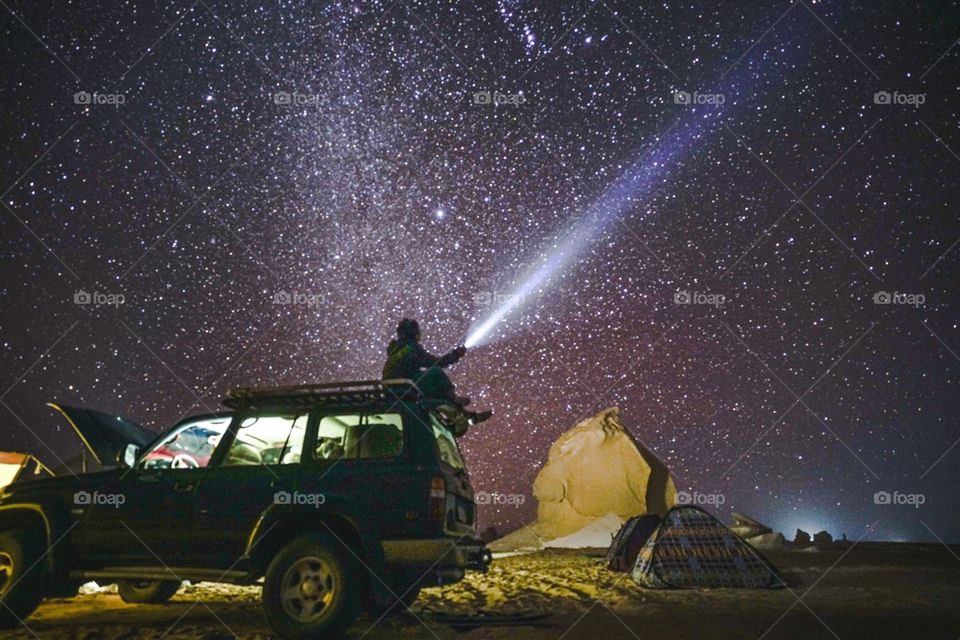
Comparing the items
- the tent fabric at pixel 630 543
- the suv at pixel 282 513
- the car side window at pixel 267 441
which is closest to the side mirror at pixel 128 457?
the suv at pixel 282 513

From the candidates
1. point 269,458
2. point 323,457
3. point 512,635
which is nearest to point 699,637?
point 512,635

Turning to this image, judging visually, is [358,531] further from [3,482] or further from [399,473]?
[3,482]

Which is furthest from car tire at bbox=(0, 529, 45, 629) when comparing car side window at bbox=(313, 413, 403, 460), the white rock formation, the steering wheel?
the white rock formation

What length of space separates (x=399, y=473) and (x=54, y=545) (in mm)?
3810

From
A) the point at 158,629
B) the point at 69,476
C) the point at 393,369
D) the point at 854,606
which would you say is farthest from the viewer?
the point at 393,369

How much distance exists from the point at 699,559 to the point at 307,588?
652cm

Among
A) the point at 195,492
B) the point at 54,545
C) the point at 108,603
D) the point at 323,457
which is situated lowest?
the point at 108,603

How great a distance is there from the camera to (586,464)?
27.9 m

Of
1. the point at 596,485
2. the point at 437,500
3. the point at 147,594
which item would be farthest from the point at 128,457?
the point at 596,485

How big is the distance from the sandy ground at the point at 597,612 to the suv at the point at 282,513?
490 millimetres

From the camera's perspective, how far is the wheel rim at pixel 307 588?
5480mm

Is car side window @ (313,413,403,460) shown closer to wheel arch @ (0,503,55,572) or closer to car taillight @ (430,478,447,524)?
car taillight @ (430,478,447,524)

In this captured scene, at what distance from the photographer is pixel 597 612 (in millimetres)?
7129

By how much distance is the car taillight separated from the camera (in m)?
5.55
